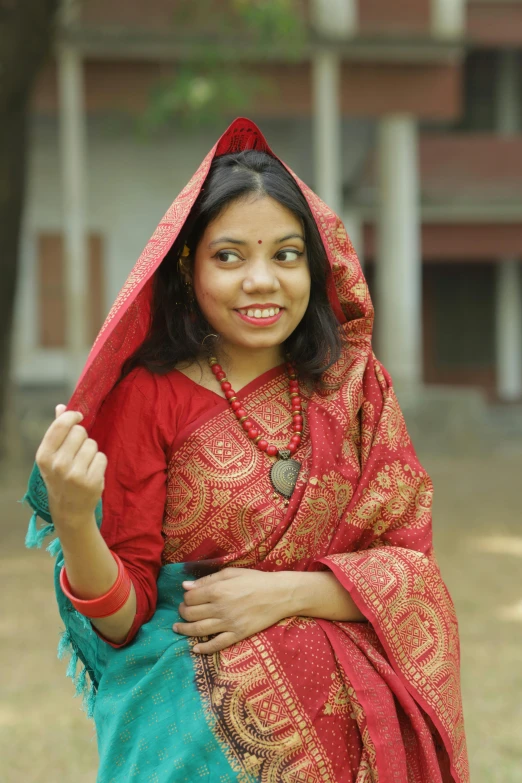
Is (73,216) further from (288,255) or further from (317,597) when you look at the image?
(317,597)

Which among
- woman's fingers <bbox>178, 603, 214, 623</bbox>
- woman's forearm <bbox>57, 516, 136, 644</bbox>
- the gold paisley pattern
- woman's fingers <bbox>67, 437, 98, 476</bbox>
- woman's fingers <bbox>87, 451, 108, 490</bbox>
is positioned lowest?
the gold paisley pattern

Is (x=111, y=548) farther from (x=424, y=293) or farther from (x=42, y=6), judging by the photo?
(x=424, y=293)

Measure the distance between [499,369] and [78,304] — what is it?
7.27 m

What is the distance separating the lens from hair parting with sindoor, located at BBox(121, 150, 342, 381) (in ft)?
6.25

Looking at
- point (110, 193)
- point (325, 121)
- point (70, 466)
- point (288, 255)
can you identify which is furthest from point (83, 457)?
point (110, 193)

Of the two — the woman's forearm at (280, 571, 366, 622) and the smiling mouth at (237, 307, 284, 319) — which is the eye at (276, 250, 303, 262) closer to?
the smiling mouth at (237, 307, 284, 319)

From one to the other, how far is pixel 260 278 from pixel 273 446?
33 centimetres

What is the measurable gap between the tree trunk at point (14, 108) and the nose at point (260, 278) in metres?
6.04

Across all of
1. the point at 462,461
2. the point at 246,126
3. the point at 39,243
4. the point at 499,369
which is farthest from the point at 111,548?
the point at 499,369

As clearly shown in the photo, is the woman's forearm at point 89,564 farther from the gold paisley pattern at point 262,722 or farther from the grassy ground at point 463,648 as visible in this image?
the grassy ground at point 463,648

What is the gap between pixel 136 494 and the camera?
178 centimetres

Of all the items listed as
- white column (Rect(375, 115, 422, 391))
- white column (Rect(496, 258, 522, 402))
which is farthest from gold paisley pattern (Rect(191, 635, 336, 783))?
white column (Rect(496, 258, 522, 402))

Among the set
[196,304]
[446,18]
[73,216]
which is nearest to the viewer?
[196,304]

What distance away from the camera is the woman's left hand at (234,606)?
1.75 m
